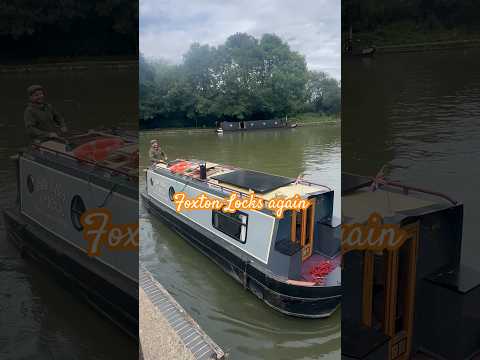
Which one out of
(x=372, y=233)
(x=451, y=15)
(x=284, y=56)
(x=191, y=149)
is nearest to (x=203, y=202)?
(x=191, y=149)

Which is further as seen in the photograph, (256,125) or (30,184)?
(256,125)

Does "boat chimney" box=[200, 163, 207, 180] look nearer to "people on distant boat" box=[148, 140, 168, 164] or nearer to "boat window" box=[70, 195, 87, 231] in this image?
"people on distant boat" box=[148, 140, 168, 164]

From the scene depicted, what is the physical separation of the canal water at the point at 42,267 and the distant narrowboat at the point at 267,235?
41.1 inches

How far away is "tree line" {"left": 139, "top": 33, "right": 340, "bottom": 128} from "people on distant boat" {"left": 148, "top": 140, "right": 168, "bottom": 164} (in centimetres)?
9

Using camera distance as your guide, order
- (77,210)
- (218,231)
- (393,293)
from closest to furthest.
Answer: (77,210) → (393,293) → (218,231)

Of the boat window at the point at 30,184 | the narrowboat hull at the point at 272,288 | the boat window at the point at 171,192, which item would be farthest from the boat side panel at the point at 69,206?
the narrowboat hull at the point at 272,288

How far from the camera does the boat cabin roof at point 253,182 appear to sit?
7.48 feet

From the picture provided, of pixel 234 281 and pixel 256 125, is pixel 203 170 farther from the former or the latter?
pixel 234 281

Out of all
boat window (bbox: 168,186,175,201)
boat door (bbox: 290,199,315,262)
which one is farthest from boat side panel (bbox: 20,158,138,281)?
boat door (bbox: 290,199,315,262)

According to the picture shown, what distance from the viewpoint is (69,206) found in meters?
1.14

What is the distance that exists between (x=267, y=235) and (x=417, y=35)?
4.29 ft

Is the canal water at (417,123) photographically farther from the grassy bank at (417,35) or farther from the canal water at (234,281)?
the canal water at (234,281)

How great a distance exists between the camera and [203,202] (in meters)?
2.36

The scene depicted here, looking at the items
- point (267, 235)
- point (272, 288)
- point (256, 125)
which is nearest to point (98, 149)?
point (256, 125)
